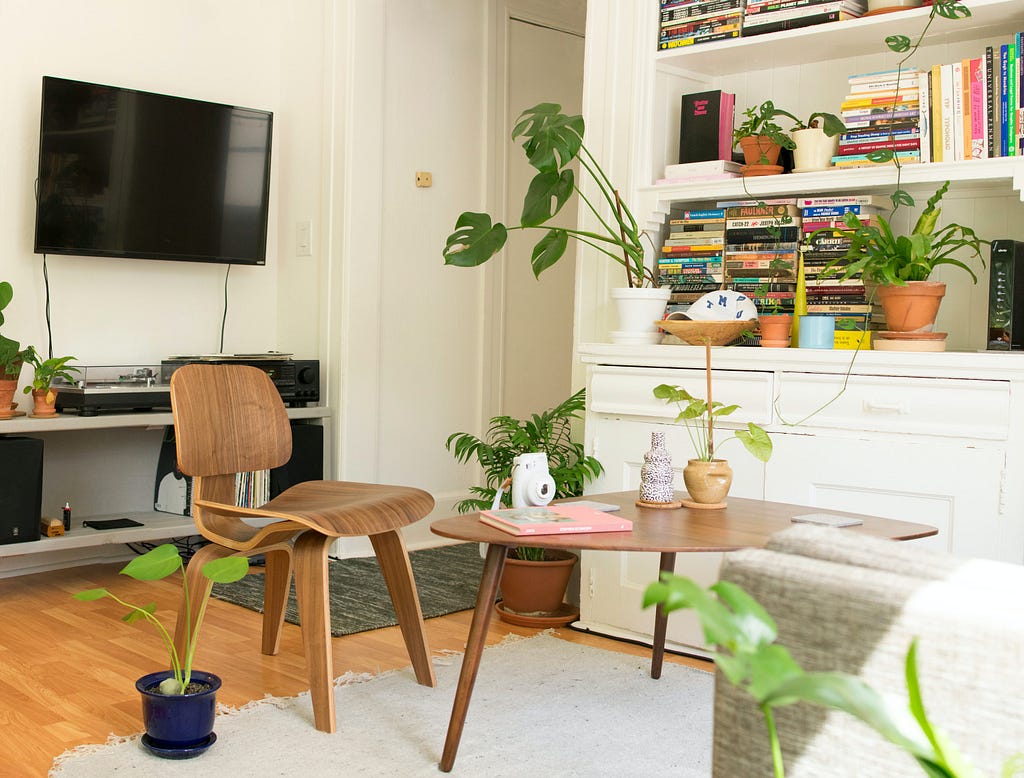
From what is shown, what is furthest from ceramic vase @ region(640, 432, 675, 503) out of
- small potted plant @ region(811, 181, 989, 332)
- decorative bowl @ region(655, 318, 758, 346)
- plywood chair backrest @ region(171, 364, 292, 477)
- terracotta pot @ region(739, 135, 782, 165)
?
terracotta pot @ region(739, 135, 782, 165)

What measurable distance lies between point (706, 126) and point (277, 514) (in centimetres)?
183

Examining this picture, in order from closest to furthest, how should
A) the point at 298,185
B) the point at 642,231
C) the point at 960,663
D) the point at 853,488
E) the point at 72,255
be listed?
the point at 960,663
the point at 853,488
the point at 642,231
the point at 72,255
the point at 298,185

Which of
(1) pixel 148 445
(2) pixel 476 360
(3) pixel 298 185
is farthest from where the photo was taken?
(2) pixel 476 360

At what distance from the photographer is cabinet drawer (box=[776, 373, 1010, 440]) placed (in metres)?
2.52

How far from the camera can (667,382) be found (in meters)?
3.06

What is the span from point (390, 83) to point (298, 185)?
1.86 ft

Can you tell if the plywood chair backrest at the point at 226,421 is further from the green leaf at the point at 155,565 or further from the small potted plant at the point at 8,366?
the small potted plant at the point at 8,366

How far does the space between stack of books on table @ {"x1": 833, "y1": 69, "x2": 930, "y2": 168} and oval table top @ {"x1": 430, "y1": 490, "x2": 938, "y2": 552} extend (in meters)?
1.06

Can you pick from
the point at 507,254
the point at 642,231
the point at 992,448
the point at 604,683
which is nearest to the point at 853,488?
the point at 992,448

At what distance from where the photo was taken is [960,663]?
0.91 m

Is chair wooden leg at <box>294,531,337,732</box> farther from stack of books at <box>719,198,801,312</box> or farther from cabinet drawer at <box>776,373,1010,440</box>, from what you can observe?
stack of books at <box>719,198,801,312</box>

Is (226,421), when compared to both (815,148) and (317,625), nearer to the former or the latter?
(317,625)

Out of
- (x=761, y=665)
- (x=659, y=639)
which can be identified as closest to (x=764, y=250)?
(x=659, y=639)

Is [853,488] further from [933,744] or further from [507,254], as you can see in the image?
[507,254]
